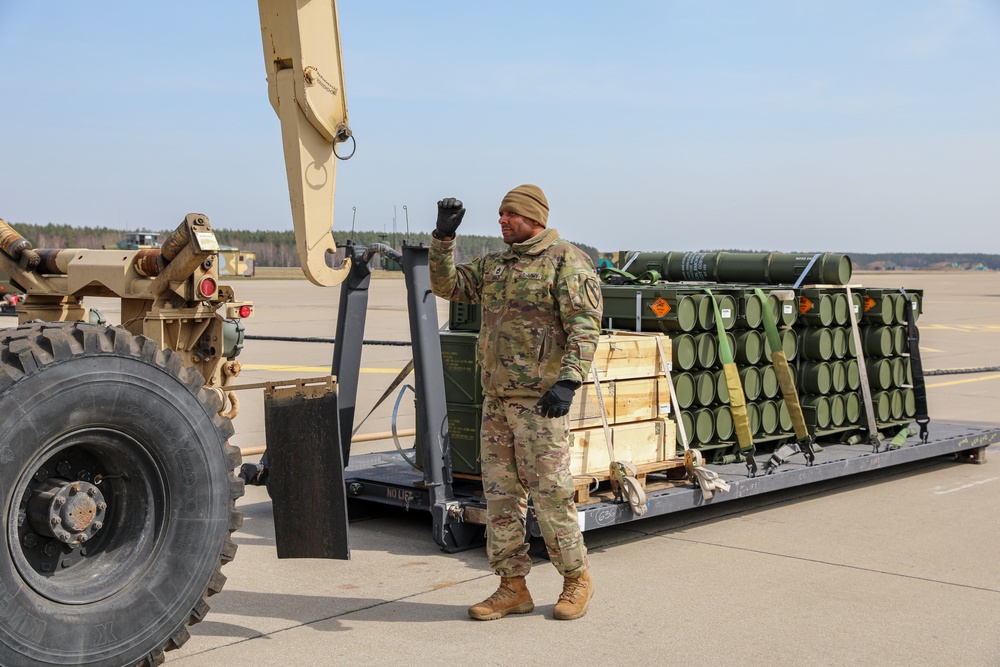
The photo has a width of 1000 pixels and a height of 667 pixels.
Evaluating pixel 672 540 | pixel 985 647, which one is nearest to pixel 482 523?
pixel 672 540

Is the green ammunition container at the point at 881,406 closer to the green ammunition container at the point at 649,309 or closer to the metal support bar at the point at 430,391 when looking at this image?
the green ammunition container at the point at 649,309

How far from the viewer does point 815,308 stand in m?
8.55

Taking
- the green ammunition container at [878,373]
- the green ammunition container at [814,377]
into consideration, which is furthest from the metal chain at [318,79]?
the green ammunition container at [878,373]

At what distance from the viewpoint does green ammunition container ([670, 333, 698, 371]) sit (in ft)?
24.6

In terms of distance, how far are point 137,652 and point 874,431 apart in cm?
651

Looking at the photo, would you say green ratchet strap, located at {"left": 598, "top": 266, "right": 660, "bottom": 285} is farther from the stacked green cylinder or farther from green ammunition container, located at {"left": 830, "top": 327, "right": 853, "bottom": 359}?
green ammunition container, located at {"left": 830, "top": 327, "right": 853, "bottom": 359}

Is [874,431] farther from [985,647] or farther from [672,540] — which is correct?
[985,647]

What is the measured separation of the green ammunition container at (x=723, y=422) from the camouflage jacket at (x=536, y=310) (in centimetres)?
267

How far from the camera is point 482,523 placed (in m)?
6.43

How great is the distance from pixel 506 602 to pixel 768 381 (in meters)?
3.66

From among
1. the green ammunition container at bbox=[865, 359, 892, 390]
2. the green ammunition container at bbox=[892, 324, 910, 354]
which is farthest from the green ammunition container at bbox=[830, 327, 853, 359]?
the green ammunition container at bbox=[892, 324, 910, 354]

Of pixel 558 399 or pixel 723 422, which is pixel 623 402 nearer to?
pixel 723 422

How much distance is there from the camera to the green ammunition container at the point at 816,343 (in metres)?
8.57

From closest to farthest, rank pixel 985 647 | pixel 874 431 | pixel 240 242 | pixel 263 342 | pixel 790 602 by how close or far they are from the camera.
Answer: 1. pixel 985 647
2. pixel 790 602
3. pixel 874 431
4. pixel 263 342
5. pixel 240 242
